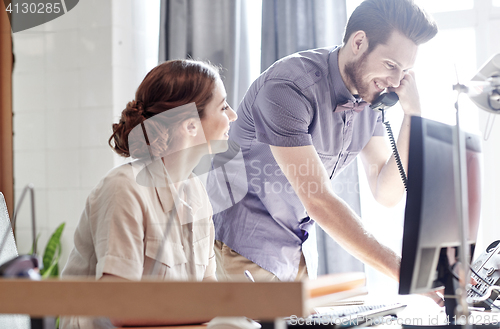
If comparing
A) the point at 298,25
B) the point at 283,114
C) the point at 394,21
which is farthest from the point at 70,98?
the point at 394,21

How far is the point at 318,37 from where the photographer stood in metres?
2.28

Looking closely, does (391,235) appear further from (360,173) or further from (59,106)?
(59,106)

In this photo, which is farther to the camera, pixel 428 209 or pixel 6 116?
pixel 6 116

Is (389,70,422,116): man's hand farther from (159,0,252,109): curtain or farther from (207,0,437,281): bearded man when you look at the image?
(159,0,252,109): curtain

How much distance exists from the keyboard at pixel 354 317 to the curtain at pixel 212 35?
1505 millimetres

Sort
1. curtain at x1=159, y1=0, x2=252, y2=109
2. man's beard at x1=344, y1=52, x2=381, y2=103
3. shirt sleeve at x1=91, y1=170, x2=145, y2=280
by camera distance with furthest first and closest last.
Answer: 1. curtain at x1=159, y1=0, x2=252, y2=109
2. man's beard at x1=344, y1=52, x2=381, y2=103
3. shirt sleeve at x1=91, y1=170, x2=145, y2=280

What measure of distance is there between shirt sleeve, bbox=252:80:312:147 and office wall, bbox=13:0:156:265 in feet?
4.31

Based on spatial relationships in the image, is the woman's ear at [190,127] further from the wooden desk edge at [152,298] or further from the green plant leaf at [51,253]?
the green plant leaf at [51,253]

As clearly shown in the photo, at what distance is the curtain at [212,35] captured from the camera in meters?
2.35

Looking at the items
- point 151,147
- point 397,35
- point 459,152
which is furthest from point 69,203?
point 459,152

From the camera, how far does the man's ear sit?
1.49 meters

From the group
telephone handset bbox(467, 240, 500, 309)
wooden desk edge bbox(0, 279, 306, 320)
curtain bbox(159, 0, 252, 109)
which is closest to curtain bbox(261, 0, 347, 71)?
curtain bbox(159, 0, 252, 109)

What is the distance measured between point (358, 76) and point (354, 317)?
0.87 m

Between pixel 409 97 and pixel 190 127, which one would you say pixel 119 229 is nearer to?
pixel 190 127
